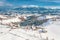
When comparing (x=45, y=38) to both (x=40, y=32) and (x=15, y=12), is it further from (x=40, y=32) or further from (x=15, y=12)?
(x=15, y=12)

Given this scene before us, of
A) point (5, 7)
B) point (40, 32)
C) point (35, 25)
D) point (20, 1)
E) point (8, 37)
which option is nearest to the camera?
point (8, 37)

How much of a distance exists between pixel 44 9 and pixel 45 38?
71.1 inches

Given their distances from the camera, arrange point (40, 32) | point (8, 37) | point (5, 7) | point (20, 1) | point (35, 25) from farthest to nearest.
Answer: point (20, 1) → point (5, 7) → point (35, 25) → point (40, 32) → point (8, 37)

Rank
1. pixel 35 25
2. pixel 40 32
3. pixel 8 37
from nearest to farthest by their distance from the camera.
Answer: pixel 8 37, pixel 40 32, pixel 35 25

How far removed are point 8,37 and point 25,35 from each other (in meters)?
0.23

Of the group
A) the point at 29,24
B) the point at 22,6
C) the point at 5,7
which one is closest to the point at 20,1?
the point at 22,6

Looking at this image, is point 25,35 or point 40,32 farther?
point 40,32

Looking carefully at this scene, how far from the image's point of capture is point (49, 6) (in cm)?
388

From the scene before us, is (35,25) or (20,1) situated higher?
(20,1)

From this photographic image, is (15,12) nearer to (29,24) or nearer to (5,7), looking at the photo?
(5,7)

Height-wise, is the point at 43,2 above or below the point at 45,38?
above

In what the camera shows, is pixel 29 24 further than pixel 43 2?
No

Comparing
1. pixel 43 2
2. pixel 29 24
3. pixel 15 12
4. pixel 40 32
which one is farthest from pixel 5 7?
pixel 40 32

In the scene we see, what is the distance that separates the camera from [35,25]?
2717 mm
